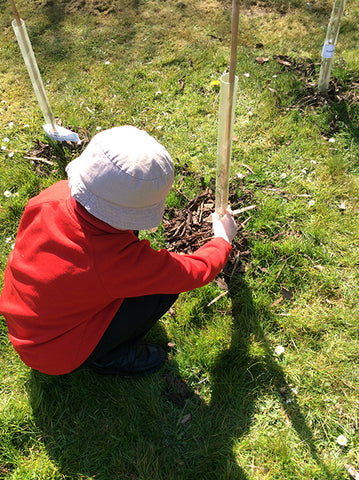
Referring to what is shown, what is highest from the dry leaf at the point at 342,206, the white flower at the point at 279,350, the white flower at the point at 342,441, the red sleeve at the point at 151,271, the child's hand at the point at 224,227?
the red sleeve at the point at 151,271

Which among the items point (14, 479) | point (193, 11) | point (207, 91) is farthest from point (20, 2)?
point (14, 479)

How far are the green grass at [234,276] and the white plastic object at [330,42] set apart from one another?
6.7 inches

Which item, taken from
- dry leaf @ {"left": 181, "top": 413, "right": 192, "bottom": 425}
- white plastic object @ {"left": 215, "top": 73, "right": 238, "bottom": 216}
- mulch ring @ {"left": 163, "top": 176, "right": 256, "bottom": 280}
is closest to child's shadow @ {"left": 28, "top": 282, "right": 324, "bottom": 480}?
dry leaf @ {"left": 181, "top": 413, "right": 192, "bottom": 425}

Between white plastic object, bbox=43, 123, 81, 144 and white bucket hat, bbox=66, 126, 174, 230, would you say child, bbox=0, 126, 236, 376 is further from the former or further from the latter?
white plastic object, bbox=43, 123, 81, 144

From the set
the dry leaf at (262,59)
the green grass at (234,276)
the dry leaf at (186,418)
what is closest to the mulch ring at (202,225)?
the green grass at (234,276)

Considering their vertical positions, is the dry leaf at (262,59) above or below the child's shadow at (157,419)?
above

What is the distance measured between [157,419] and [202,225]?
1.41 m

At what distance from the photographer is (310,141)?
11.4 ft

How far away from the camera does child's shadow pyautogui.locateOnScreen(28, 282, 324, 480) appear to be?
83.1 inches

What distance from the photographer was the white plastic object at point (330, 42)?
3.12 meters

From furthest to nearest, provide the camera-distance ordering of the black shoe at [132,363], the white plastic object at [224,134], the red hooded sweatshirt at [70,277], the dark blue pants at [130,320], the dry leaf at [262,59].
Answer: the dry leaf at [262,59]
the black shoe at [132,363]
the dark blue pants at [130,320]
the white plastic object at [224,134]
the red hooded sweatshirt at [70,277]

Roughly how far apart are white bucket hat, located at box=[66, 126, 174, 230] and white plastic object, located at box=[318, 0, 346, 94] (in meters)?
2.45

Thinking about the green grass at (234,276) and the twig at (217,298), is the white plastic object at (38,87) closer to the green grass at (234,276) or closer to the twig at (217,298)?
the green grass at (234,276)

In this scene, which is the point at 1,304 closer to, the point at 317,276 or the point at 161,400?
the point at 161,400
